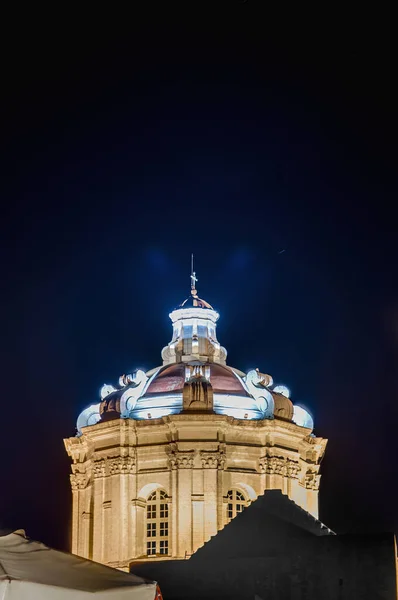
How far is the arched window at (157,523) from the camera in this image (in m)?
63.2

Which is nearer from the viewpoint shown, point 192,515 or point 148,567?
point 148,567

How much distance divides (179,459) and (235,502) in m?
3.51

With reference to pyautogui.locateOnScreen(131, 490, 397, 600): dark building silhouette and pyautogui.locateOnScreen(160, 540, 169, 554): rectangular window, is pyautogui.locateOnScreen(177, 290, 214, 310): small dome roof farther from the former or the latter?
pyautogui.locateOnScreen(131, 490, 397, 600): dark building silhouette

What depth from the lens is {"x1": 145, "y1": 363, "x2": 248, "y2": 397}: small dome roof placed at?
217 ft

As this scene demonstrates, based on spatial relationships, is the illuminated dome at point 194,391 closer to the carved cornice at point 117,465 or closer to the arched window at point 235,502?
the carved cornice at point 117,465

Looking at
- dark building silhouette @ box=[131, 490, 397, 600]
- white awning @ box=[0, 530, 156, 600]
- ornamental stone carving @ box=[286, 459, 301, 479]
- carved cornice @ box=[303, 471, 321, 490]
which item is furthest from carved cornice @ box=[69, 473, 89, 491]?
white awning @ box=[0, 530, 156, 600]

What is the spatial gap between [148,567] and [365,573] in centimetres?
766

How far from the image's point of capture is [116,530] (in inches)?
2502

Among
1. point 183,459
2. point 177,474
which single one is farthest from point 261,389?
point 177,474

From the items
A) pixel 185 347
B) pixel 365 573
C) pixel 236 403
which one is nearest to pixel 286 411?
pixel 236 403

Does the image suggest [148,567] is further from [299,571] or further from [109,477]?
[109,477]

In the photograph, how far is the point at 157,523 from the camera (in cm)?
6406

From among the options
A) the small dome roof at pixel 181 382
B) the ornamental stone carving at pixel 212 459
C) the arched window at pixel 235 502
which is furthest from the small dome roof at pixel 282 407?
the arched window at pixel 235 502

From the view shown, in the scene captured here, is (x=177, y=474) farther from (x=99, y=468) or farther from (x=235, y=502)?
(x=99, y=468)
